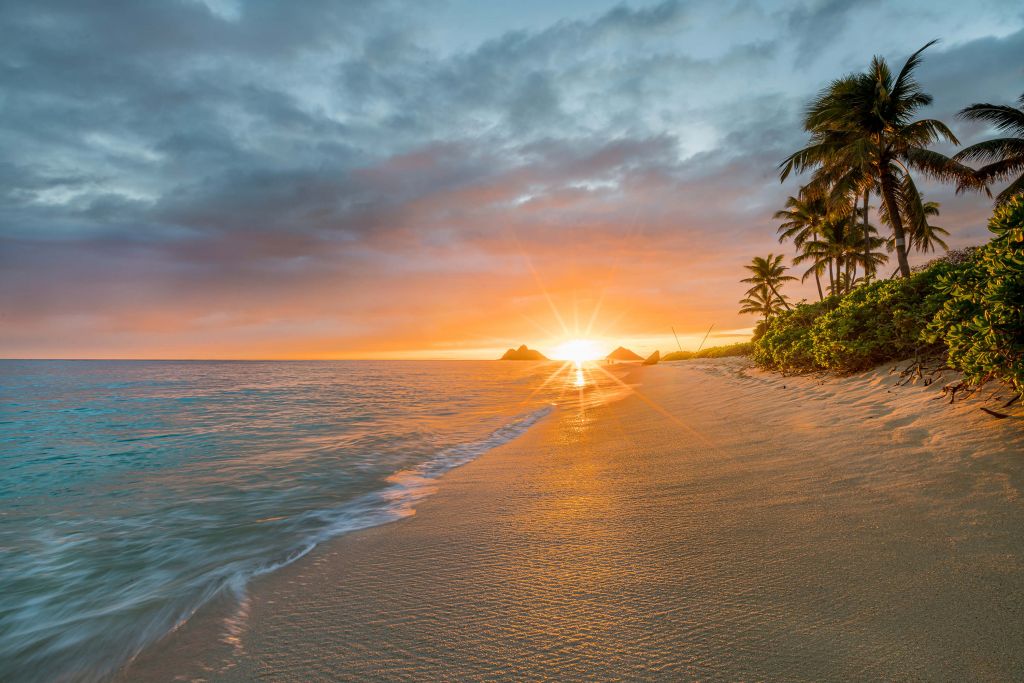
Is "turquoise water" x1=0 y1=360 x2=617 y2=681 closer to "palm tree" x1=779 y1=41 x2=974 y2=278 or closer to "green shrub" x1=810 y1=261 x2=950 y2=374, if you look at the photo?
"green shrub" x1=810 y1=261 x2=950 y2=374

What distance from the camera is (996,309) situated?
12.5 feet

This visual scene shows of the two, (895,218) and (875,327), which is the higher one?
(895,218)

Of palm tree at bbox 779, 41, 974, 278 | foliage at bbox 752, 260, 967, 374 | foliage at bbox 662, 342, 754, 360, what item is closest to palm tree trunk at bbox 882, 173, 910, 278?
palm tree at bbox 779, 41, 974, 278

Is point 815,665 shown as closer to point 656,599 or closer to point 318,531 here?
point 656,599

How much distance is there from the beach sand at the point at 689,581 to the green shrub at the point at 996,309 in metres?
0.55

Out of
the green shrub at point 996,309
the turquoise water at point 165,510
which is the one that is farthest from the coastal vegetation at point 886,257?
the turquoise water at point 165,510

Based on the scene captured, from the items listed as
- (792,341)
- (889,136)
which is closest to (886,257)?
(889,136)

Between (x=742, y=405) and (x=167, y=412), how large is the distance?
18.5m

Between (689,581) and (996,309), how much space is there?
3625 millimetres

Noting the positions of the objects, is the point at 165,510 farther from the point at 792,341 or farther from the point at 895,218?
the point at 895,218

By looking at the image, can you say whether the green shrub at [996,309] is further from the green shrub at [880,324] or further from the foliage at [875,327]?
the green shrub at [880,324]

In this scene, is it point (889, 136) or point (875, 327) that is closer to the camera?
point (875, 327)

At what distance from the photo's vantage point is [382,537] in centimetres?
386

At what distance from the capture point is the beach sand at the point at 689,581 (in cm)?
191
